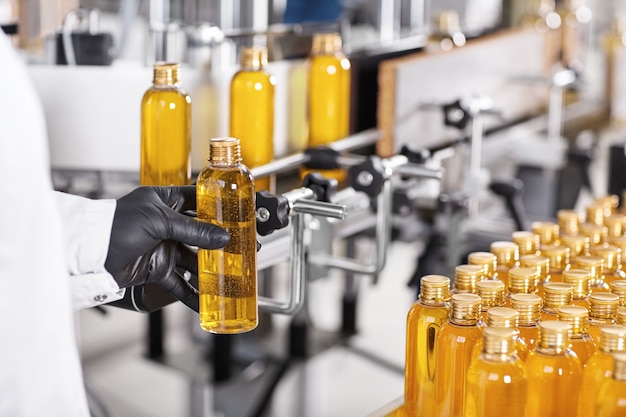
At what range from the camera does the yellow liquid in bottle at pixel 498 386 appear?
107 cm

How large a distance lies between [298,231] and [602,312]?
1.65ft

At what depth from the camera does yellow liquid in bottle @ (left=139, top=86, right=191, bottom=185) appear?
1.57m

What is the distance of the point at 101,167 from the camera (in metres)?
1.75

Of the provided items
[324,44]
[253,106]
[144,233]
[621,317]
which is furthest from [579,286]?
[324,44]

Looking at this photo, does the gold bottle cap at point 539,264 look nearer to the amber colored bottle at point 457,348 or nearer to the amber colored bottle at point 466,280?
the amber colored bottle at point 466,280

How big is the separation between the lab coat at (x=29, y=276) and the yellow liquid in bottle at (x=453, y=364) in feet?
1.43

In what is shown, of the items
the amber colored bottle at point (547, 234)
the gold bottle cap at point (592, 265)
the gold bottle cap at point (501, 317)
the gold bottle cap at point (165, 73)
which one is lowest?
the gold bottle cap at point (501, 317)

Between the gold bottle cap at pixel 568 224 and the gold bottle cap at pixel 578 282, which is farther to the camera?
the gold bottle cap at pixel 568 224

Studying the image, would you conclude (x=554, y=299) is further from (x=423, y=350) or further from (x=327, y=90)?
(x=327, y=90)

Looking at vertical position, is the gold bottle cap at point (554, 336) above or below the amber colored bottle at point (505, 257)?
below

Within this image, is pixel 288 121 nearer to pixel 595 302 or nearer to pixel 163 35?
pixel 163 35

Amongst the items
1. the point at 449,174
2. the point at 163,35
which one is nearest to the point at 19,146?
the point at 163,35

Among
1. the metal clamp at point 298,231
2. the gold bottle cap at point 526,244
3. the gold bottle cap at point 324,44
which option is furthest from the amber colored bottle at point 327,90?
the gold bottle cap at point 526,244

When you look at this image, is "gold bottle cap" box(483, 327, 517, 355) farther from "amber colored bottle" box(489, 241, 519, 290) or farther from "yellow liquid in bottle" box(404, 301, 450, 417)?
"amber colored bottle" box(489, 241, 519, 290)
